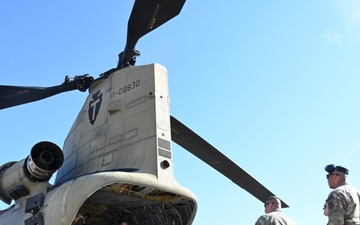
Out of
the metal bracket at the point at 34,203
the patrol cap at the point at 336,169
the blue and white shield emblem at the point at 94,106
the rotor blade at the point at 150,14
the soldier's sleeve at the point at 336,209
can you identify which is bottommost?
the soldier's sleeve at the point at 336,209

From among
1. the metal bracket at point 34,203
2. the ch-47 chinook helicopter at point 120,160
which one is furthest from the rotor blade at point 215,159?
the metal bracket at point 34,203

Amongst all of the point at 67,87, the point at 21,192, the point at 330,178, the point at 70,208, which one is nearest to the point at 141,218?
the point at 70,208

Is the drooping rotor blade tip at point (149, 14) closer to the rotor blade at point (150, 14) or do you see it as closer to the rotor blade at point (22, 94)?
the rotor blade at point (150, 14)

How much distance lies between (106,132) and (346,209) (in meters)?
5.80

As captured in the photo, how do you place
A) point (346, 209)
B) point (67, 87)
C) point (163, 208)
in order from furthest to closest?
point (67, 87)
point (163, 208)
point (346, 209)

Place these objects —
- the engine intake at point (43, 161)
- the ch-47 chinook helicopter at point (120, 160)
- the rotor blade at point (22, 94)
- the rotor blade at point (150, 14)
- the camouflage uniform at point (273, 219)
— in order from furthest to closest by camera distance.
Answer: the rotor blade at point (22, 94)
the engine intake at point (43, 161)
the rotor blade at point (150, 14)
the ch-47 chinook helicopter at point (120, 160)
the camouflage uniform at point (273, 219)

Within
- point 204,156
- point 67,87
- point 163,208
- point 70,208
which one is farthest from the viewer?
point 67,87

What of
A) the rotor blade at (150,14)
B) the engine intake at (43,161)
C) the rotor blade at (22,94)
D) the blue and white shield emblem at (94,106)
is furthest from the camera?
the rotor blade at (22,94)

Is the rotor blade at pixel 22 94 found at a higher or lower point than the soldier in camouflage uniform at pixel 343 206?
higher

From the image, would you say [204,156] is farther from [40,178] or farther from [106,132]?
[40,178]

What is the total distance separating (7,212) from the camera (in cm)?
898

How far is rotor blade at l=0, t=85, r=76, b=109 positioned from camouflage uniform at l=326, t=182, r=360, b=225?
26.2ft

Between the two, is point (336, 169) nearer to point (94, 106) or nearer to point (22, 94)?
point (94, 106)

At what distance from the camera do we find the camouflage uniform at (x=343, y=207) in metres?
4.06
